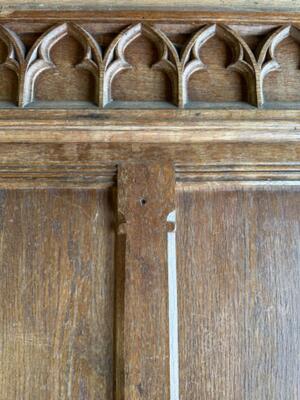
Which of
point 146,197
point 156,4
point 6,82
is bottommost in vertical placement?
point 146,197

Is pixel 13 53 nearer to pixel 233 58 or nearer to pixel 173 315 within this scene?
pixel 233 58

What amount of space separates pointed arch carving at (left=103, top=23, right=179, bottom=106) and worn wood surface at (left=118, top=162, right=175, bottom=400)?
17 centimetres

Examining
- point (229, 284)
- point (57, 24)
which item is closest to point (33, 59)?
point (57, 24)

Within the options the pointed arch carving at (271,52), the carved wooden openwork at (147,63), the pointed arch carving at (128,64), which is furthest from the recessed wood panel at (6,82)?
the pointed arch carving at (271,52)

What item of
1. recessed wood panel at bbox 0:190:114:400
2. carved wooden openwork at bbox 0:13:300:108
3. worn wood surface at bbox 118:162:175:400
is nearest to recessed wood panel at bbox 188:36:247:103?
carved wooden openwork at bbox 0:13:300:108

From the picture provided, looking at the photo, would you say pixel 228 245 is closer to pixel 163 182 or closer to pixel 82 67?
pixel 163 182

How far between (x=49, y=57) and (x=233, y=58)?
0.38m

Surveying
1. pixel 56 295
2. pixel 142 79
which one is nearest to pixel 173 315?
pixel 56 295

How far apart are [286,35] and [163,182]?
0.42m

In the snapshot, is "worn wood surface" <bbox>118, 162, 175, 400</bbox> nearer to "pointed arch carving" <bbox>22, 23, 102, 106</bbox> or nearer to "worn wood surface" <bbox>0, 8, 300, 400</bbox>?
"worn wood surface" <bbox>0, 8, 300, 400</bbox>

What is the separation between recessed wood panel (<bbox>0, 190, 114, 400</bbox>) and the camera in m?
0.85

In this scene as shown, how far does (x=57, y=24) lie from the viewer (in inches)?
35.8

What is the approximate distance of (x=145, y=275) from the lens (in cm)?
85

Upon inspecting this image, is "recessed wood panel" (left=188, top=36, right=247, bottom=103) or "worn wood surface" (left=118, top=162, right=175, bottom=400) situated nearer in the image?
"worn wood surface" (left=118, top=162, right=175, bottom=400)
